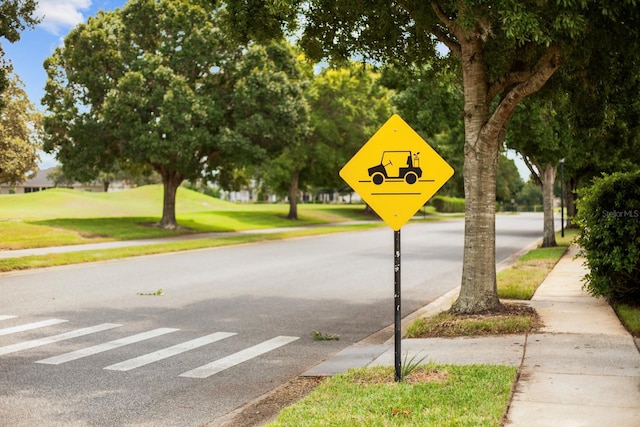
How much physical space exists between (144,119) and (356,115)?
19973 millimetres

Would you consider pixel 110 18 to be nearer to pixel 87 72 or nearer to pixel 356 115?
pixel 87 72

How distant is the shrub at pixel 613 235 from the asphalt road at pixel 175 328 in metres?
3.28

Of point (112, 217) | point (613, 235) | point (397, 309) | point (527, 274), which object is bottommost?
point (527, 274)

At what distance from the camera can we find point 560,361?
7.23 meters

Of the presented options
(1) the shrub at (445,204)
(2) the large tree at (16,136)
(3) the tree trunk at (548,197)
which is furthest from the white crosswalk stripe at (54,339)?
(1) the shrub at (445,204)

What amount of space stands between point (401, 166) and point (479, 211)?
3.99m

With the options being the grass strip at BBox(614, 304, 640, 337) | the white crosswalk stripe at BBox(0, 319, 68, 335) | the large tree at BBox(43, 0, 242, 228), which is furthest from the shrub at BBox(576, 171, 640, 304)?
the large tree at BBox(43, 0, 242, 228)

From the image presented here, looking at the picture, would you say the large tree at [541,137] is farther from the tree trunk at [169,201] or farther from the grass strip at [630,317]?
the tree trunk at [169,201]

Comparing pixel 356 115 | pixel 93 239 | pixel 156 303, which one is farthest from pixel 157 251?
pixel 356 115

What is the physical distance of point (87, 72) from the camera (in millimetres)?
31844

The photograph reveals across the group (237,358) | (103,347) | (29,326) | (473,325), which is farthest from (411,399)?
(29,326)

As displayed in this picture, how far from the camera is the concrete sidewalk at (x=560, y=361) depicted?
5387 millimetres

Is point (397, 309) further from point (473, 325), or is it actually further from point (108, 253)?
point (108, 253)

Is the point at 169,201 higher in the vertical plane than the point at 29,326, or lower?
higher
